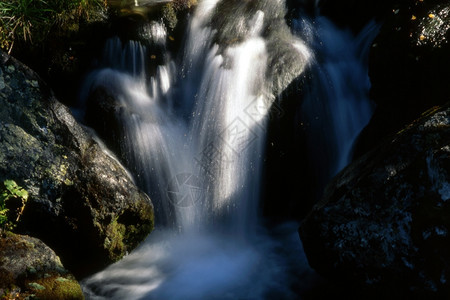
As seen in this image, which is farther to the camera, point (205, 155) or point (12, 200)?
point (205, 155)

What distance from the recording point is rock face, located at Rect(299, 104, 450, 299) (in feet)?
9.59

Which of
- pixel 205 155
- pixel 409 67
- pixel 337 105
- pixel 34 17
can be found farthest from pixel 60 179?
pixel 409 67

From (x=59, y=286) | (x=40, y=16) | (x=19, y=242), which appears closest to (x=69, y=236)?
(x=19, y=242)

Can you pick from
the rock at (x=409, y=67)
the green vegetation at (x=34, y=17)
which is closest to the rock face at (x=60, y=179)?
the green vegetation at (x=34, y=17)

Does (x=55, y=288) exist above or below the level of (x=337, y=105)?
below

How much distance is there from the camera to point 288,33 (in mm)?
6242

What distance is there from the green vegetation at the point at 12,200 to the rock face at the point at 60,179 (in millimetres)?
95

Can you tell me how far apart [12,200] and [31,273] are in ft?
3.28

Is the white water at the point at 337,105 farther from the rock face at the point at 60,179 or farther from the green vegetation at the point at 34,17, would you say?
the green vegetation at the point at 34,17

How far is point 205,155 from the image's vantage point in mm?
5355

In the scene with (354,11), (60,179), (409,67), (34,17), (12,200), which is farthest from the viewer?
(354,11)

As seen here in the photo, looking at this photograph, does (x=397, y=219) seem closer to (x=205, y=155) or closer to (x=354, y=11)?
(x=205, y=155)

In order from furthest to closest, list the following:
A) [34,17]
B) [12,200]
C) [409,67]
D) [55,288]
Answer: [34,17]
[409,67]
[12,200]
[55,288]

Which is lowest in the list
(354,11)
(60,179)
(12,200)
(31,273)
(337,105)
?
(31,273)
